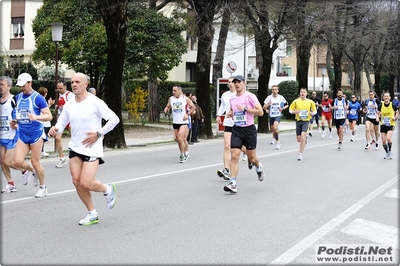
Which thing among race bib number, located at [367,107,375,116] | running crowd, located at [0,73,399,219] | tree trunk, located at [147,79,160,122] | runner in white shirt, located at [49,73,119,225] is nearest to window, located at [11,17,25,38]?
tree trunk, located at [147,79,160,122]

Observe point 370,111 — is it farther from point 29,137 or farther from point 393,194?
point 29,137

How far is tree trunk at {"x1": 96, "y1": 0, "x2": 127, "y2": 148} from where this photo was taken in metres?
19.6

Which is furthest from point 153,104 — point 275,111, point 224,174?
point 224,174

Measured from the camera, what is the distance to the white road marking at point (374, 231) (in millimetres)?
7152

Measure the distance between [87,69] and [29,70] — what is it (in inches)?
417

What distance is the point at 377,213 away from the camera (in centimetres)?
889

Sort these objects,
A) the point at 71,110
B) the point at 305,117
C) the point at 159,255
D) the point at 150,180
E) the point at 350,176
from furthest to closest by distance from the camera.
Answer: the point at 305,117, the point at 350,176, the point at 150,180, the point at 71,110, the point at 159,255

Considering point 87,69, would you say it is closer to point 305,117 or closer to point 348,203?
point 305,117

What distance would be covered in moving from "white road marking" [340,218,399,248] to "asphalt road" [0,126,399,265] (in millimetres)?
12

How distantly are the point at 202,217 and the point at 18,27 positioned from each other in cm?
4278

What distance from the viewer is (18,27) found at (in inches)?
1884

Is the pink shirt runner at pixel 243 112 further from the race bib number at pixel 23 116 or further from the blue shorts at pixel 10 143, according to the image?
the blue shorts at pixel 10 143

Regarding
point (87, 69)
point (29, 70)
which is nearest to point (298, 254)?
point (87, 69)

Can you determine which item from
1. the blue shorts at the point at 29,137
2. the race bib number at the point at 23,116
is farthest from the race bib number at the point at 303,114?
the race bib number at the point at 23,116
